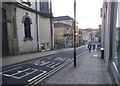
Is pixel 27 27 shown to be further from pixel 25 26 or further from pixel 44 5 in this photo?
pixel 44 5

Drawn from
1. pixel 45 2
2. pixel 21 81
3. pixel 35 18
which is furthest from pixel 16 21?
pixel 21 81

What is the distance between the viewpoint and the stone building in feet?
61.5

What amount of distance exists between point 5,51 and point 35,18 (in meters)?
9.15

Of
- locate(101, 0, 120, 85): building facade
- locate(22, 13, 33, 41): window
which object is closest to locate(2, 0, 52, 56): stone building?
locate(22, 13, 33, 41): window

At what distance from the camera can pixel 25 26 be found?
23.2m

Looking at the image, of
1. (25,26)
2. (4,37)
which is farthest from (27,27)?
(4,37)

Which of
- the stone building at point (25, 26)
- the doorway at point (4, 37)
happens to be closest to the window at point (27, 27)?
the stone building at point (25, 26)

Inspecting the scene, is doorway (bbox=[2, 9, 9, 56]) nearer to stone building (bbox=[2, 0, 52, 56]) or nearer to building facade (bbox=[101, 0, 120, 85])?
stone building (bbox=[2, 0, 52, 56])

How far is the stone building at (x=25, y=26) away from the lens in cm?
1875

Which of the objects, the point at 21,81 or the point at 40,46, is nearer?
the point at 21,81

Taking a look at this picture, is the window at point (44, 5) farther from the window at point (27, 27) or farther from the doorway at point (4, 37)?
the doorway at point (4, 37)

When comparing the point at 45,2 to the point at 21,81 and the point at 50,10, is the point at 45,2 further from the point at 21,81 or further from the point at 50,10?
the point at 21,81

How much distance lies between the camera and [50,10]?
31266 mm

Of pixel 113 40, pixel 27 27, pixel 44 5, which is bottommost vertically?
pixel 113 40
